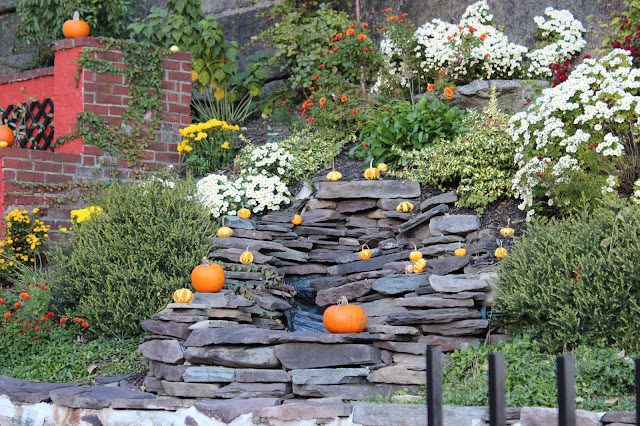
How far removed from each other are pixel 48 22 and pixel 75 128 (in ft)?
6.68

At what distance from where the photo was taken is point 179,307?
4.69 meters

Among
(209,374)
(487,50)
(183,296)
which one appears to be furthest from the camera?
(487,50)

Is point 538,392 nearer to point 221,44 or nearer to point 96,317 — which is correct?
point 96,317

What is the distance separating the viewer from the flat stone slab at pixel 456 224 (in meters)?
5.43

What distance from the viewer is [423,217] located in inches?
222

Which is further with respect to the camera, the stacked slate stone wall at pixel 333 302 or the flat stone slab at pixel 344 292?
the flat stone slab at pixel 344 292

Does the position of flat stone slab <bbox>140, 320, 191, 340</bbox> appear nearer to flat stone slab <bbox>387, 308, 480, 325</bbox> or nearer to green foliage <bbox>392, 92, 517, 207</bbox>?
flat stone slab <bbox>387, 308, 480, 325</bbox>

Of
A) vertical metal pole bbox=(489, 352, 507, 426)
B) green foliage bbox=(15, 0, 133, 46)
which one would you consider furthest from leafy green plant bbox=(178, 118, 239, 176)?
vertical metal pole bbox=(489, 352, 507, 426)

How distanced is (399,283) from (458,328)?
0.63 meters

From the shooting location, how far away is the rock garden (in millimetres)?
4031

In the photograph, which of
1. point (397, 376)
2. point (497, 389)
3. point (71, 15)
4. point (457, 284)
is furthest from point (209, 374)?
point (71, 15)

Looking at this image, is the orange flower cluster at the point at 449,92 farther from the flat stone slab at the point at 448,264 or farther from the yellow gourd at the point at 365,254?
the flat stone slab at the point at 448,264

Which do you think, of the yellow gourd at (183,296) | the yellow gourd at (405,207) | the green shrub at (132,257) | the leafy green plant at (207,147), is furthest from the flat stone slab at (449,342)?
the leafy green plant at (207,147)

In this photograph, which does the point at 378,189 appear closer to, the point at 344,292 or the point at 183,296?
the point at 344,292
